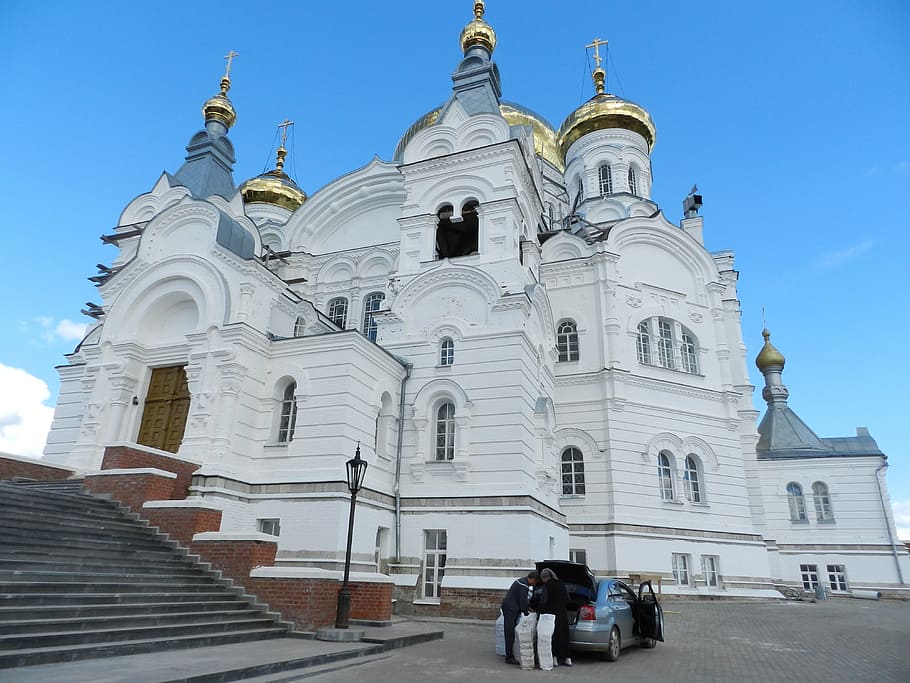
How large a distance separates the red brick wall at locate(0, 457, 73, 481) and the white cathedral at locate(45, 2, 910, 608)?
0.78 m

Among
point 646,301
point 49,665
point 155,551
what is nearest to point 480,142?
point 646,301

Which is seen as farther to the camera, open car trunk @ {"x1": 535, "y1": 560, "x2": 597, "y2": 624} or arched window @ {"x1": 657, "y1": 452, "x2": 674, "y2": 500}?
arched window @ {"x1": 657, "y1": 452, "x2": 674, "y2": 500}

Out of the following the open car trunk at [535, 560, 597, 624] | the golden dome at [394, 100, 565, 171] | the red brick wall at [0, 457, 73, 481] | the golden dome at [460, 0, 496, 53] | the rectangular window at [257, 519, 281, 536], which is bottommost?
the open car trunk at [535, 560, 597, 624]

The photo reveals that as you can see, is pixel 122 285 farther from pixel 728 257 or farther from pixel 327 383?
pixel 728 257

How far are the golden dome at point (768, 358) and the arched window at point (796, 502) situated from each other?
715cm

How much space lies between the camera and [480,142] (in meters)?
19.4

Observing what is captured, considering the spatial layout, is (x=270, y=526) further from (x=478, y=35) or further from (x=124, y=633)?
(x=478, y=35)

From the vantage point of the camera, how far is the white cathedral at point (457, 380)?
580 inches

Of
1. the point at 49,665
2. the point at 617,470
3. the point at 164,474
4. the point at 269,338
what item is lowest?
the point at 49,665

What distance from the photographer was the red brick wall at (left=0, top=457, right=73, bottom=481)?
13867 mm

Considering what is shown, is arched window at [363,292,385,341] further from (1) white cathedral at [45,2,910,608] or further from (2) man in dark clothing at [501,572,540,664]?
(2) man in dark clothing at [501,572,540,664]

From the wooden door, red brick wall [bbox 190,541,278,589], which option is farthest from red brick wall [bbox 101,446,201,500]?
red brick wall [bbox 190,541,278,589]

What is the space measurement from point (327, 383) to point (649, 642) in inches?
343

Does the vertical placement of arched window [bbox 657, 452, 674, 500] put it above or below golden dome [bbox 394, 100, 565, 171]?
below
